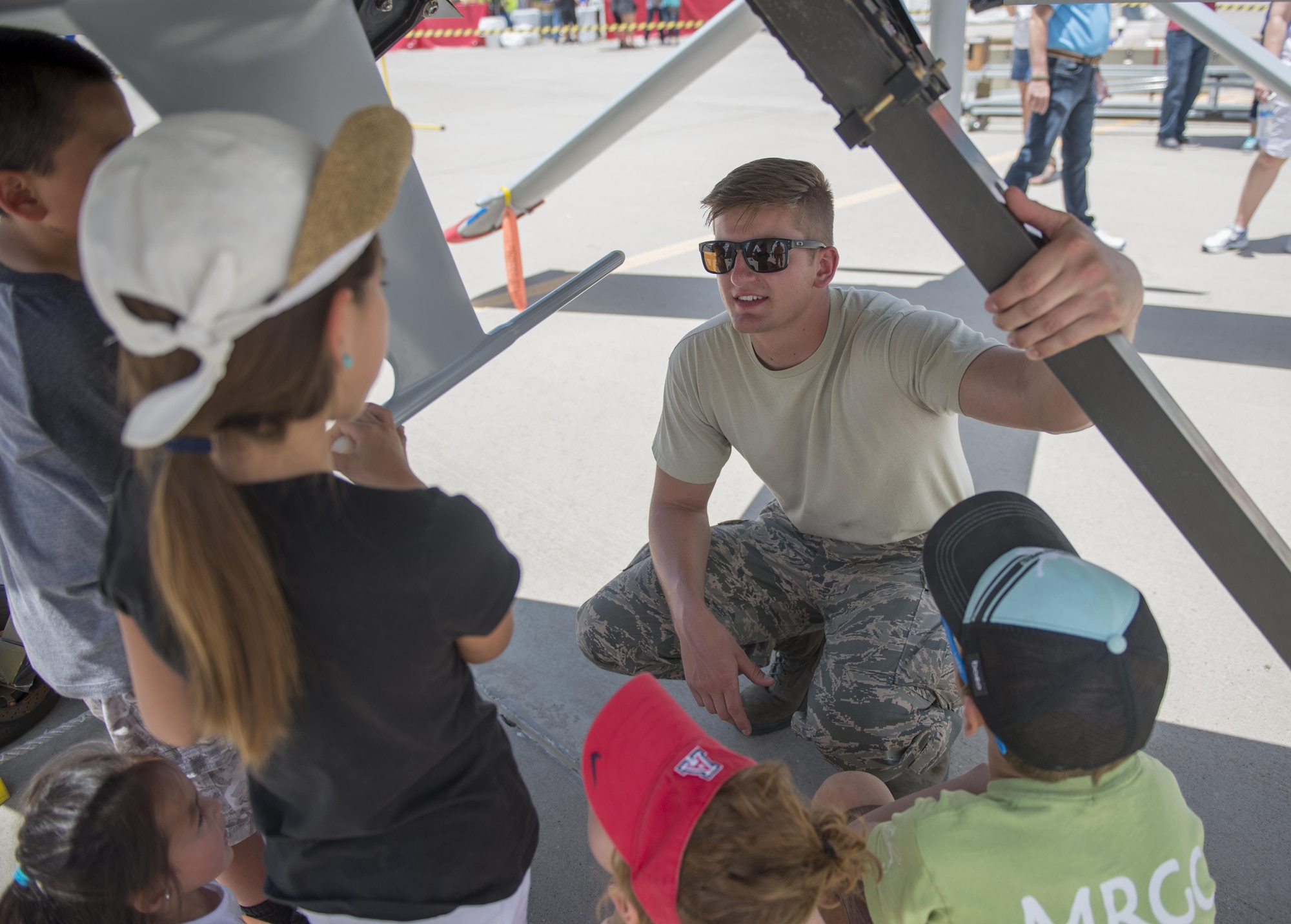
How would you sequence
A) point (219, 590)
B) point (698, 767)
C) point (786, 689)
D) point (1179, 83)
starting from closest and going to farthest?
point (219, 590), point (698, 767), point (786, 689), point (1179, 83)

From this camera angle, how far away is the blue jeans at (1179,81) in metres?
6.96

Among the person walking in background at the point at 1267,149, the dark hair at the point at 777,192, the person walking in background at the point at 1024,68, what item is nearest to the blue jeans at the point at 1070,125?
the person walking in background at the point at 1267,149

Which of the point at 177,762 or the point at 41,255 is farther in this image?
the point at 177,762

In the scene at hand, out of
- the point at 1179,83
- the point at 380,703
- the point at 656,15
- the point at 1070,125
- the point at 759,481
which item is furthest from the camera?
the point at 656,15

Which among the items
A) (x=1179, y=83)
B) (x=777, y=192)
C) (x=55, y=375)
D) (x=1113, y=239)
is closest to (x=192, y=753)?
(x=55, y=375)

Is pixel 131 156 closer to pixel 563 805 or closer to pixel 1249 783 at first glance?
pixel 563 805

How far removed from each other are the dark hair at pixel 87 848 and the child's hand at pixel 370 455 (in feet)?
1.90

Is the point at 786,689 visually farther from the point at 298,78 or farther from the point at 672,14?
the point at 672,14

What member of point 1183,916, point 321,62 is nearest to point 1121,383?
point 1183,916

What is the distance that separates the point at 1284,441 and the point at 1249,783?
1.65 m

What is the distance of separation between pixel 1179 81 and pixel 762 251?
706cm

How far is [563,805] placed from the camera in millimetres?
1872

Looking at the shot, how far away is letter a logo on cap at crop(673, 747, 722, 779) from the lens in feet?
3.36

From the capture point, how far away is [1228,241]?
15.6 feet
